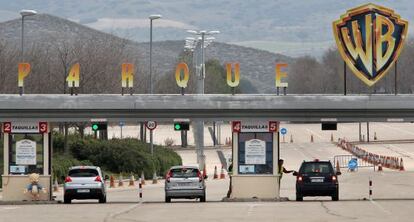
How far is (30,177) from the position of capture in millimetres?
51625

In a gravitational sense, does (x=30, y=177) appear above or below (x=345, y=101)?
below

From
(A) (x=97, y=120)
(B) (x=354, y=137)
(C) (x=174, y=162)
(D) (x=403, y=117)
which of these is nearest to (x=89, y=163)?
(C) (x=174, y=162)

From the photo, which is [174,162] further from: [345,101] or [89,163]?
[345,101]

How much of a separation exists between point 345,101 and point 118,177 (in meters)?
27.2

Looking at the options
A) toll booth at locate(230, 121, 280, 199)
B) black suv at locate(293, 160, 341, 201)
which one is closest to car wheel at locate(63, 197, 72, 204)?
toll booth at locate(230, 121, 280, 199)

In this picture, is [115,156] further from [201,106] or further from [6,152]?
[201,106]

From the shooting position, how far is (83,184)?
50.1 m

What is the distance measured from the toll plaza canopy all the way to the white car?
9.09ft

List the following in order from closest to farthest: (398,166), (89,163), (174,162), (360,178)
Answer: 1. (89,163)
2. (360,178)
3. (174,162)
4. (398,166)

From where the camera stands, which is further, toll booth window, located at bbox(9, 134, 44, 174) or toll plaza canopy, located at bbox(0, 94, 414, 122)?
toll booth window, located at bbox(9, 134, 44, 174)

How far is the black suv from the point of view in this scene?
50.9 metres

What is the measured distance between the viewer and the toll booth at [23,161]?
52.1 meters

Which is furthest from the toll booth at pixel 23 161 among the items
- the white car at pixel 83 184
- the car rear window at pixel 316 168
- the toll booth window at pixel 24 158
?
the car rear window at pixel 316 168

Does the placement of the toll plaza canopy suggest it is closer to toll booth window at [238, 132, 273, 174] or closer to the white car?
toll booth window at [238, 132, 273, 174]
